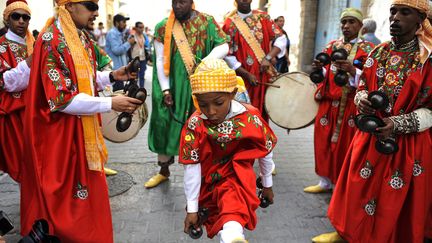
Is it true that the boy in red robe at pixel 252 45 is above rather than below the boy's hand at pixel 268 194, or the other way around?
above

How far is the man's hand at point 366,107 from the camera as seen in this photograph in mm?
2709

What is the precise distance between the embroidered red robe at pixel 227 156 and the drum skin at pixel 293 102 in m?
1.69

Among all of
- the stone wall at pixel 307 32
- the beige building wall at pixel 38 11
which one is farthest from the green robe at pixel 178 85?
the stone wall at pixel 307 32

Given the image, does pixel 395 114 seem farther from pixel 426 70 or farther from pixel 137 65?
pixel 137 65

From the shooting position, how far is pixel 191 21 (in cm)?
413

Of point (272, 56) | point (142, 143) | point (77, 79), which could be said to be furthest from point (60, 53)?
point (142, 143)

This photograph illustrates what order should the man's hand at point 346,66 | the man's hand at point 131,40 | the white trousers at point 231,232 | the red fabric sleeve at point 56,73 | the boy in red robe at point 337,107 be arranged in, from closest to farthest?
the white trousers at point 231,232, the red fabric sleeve at point 56,73, the man's hand at point 346,66, the boy in red robe at point 337,107, the man's hand at point 131,40

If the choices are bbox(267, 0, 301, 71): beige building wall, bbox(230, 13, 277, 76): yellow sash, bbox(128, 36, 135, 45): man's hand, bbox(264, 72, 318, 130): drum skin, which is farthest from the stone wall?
bbox(264, 72, 318, 130): drum skin

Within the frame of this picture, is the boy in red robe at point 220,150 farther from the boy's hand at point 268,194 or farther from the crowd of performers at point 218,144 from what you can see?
the boy's hand at point 268,194

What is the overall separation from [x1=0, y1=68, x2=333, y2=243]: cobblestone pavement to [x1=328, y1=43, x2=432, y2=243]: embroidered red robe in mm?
701

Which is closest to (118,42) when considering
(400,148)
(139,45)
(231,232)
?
(139,45)

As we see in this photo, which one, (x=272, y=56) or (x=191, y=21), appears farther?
(x=272, y=56)

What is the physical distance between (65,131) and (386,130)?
2259mm

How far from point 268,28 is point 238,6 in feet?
1.56
